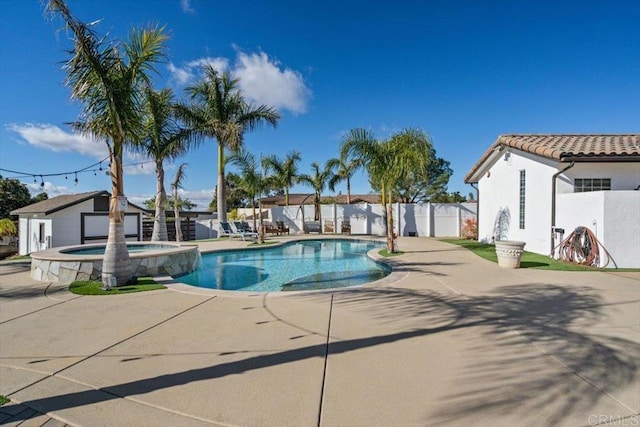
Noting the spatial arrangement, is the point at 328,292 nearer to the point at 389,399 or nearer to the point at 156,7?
the point at 389,399

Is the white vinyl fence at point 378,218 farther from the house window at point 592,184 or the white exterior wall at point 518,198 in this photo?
the house window at point 592,184

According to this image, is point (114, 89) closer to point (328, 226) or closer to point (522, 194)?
point (522, 194)

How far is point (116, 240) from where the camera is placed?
7000 mm

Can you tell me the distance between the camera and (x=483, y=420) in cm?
241

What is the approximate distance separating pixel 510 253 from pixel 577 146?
5821mm

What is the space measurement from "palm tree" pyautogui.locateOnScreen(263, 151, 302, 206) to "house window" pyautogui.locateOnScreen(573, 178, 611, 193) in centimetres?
1811

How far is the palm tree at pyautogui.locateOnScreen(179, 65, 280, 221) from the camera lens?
1823 centimetres

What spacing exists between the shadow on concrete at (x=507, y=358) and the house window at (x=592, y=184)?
6.99 metres

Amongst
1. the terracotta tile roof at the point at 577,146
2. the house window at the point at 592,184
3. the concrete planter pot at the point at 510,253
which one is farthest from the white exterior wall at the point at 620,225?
the concrete planter pot at the point at 510,253

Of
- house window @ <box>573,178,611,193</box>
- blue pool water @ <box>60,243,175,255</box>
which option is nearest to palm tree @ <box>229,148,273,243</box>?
blue pool water @ <box>60,243,175,255</box>

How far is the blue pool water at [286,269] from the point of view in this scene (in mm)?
8641

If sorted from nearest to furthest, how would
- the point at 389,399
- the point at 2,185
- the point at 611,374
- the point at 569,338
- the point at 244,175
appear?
1. the point at 389,399
2. the point at 611,374
3. the point at 569,338
4. the point at 244,175
5. the point at 2,185

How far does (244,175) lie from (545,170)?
13.9 m

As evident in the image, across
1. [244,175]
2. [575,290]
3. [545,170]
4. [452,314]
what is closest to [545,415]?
[452,314]
